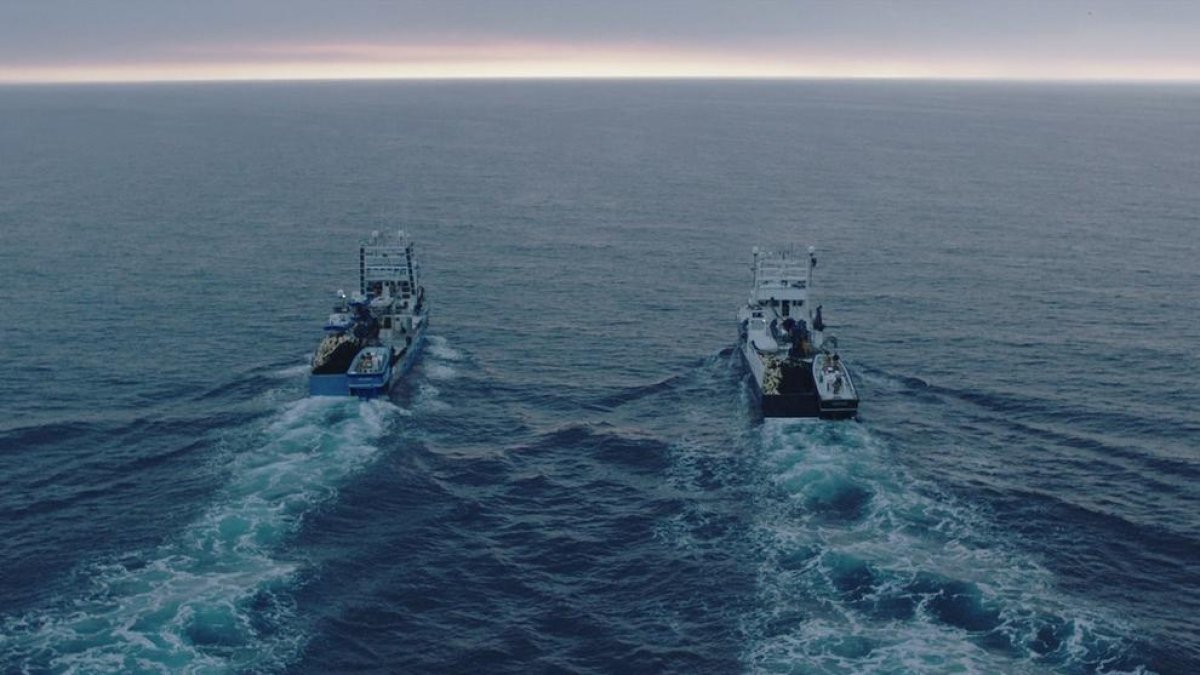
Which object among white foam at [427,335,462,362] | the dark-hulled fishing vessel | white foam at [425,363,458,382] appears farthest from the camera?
white foam at [427,335,462,362]

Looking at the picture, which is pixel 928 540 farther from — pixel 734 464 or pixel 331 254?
pixel 331 254

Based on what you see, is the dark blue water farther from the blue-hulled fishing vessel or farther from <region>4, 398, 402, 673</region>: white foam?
the blue-hulled fishing vessel

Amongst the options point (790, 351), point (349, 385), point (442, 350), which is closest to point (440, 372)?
point (442, 350)

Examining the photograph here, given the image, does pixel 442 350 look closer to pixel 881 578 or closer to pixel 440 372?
pixel 440 372

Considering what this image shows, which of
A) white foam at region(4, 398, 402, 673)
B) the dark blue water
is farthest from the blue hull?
white foam at region(4, 398, 402, 673)

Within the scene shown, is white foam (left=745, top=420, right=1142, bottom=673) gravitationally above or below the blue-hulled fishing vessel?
below

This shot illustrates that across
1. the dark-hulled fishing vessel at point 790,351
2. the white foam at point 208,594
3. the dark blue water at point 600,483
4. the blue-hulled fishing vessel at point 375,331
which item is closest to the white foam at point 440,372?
the dark blue water at point 600,483
